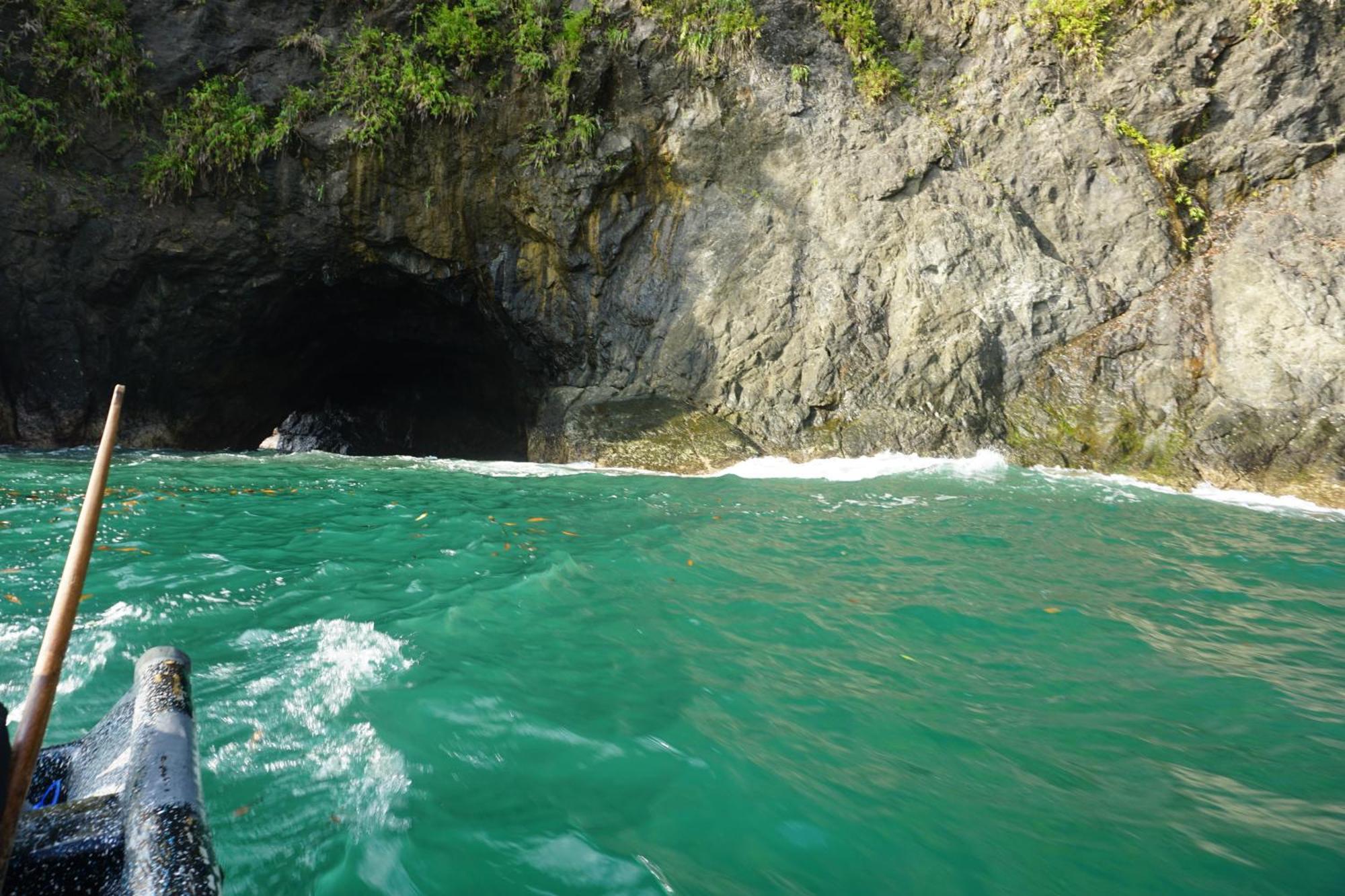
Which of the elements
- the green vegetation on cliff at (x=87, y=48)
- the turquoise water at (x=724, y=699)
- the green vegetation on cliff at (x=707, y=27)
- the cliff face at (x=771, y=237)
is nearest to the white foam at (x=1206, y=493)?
the cliff face at (x=771, y=237)

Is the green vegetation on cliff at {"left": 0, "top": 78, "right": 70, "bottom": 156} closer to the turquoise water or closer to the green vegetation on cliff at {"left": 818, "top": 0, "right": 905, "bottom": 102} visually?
the turquoise water

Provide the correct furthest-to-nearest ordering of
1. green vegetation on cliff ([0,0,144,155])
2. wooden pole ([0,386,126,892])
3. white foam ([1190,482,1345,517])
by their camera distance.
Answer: green vegetation on cliff ([0,0,144,155]), white foam ([1190,482,1345,517]), wooden pole ([0,386,126,892])

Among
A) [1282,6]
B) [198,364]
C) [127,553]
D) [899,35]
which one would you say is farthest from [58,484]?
[1282,6]

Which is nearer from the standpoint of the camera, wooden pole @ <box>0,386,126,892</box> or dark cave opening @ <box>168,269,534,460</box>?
wooden pole @ <box>0,386,126,892</box>

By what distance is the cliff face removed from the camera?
10617 millimetres

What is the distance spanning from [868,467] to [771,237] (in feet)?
14.1

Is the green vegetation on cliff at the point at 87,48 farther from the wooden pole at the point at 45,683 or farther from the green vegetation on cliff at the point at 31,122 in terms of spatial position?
the wooden pole at the point at 45,683

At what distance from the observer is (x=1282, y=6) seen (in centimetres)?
1097

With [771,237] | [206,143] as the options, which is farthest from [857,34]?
[206,143]

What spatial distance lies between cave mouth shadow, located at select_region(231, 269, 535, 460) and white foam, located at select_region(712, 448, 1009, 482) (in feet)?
16.3

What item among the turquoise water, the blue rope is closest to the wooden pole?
the blue rope

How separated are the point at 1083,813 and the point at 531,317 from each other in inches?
444

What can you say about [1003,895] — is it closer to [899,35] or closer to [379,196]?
[379,196]

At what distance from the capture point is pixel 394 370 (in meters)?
16.7
